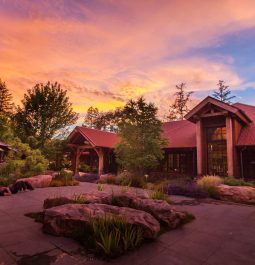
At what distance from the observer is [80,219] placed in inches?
191

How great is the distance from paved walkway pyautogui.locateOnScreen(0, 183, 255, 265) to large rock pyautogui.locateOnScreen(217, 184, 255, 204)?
11.3 feet

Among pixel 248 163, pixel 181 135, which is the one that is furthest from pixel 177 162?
pixel 248 163

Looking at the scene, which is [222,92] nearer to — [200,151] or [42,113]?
[200,151]

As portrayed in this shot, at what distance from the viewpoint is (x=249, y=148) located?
15.1m

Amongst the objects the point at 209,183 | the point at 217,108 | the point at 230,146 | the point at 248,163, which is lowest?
the point at 209,183

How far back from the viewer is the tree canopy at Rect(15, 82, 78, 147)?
74.7 ft

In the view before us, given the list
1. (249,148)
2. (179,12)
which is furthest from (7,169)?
(249,148)

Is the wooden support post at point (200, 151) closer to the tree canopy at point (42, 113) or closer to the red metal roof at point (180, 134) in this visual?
the red metal roof at point (180, 134)

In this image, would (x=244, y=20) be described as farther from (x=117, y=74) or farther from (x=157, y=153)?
(x=157, y=153)

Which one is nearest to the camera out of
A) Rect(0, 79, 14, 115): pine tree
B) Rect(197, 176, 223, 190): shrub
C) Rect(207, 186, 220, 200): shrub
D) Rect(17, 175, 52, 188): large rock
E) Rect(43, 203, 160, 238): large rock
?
Rect(43, 203, 160, 238): large rock

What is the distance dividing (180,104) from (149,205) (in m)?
31.5

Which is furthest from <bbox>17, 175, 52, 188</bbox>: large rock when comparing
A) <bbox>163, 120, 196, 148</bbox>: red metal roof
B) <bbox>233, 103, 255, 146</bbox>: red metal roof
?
<bbox>233, 103, 255, 146</bbox>: red metal roof

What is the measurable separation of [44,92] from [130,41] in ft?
56.6

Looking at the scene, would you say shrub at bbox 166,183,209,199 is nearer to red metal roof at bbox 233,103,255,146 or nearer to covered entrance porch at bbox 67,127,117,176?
red metal roof at bbox 233,103,255,146
